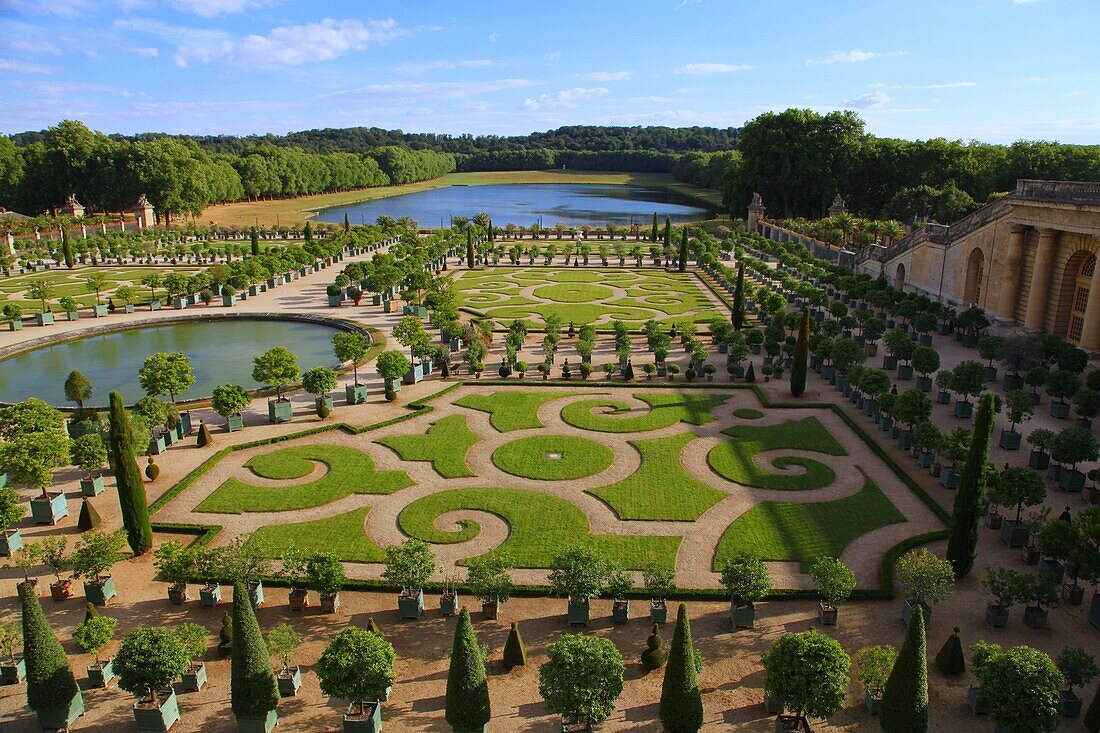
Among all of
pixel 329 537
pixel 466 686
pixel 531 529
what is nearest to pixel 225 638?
pixel 329 537

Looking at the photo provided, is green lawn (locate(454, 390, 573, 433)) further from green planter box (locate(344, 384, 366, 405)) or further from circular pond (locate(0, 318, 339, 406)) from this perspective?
circular pond (locate(0, 318, 339, 406))

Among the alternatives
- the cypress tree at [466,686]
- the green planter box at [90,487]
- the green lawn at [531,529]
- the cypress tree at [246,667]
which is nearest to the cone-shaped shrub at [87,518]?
the green planter box at [90,487]

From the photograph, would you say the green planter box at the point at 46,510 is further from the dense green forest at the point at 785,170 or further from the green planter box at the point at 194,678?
the dense green forest at the point at 785,170

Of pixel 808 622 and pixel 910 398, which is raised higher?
pixel 910 398

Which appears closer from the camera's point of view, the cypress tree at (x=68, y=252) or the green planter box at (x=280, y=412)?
the green planter box at (x=280, y=412)

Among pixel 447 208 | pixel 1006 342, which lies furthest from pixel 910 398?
pixel 447 208

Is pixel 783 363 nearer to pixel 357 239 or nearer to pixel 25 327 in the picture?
pixel 25 327

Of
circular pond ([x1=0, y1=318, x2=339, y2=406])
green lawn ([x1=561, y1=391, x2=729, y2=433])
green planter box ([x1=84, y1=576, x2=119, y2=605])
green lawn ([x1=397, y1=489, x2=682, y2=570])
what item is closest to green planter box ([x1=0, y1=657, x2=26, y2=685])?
green planter box ([x1=84, y1=576, x2=119, y2=605])
